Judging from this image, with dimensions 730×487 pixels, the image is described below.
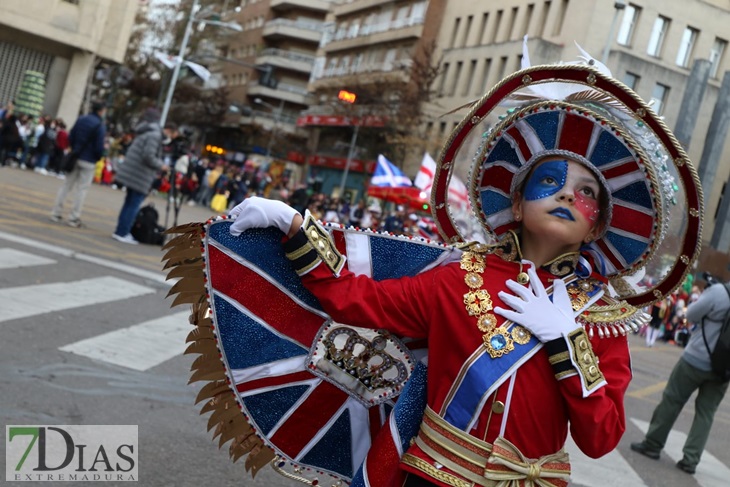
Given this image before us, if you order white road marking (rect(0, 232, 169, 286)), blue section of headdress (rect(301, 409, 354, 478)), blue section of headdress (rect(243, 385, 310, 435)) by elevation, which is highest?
blue section of headdress (rect(243, 385, 310, 435))

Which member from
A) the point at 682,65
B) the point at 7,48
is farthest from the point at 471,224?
the point at 682,65

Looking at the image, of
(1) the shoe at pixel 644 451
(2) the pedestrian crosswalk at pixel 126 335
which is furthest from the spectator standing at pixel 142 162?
(1) the shoe at pixel 644 451

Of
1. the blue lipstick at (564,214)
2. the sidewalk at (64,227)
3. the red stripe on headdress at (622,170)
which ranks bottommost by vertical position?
the sidewalk at (64,227)

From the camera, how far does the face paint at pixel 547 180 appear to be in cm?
326

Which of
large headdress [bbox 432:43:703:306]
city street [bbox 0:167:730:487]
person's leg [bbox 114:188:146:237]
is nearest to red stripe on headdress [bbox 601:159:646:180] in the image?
large headdress [bbox 432:43:703:306]

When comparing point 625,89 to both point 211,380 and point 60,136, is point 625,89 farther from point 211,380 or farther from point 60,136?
point 60,136

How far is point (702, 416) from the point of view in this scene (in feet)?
27.3

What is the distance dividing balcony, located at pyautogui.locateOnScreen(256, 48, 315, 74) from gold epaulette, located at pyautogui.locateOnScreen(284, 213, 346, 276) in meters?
79.6

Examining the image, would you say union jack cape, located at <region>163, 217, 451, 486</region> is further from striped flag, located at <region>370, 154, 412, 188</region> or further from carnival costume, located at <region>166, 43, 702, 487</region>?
striped flag, located at <region>370, 154, 412, 188</region>

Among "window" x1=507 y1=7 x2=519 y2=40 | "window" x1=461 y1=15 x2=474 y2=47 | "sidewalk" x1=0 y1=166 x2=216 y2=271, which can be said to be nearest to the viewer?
"sidewalk" x1=0 y1=166 x2=216 y2=271

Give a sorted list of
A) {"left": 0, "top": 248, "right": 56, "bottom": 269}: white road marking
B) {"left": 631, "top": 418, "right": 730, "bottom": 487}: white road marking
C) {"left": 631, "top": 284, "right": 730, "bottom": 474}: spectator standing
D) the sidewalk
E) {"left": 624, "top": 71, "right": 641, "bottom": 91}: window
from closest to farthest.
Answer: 1. {"left": 631, "top": 418, "right": 730, "bottom": 487}: white road marking
2. {"left": 631, "top": 284, "right": 730, "bottom": 474}: spectator standing
3. {"left": 0, "top": 248, "right": 56, "bottom": 269}: white road marking
4. the sidewalk
5. {"left": 624, "top": 71, "right": 641, "bottom": 91}: window

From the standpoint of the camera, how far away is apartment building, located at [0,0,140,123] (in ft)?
115

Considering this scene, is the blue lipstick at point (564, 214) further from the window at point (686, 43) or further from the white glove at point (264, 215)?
the window at point (686, 43)

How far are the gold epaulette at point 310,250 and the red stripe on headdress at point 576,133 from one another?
2.69 feet
